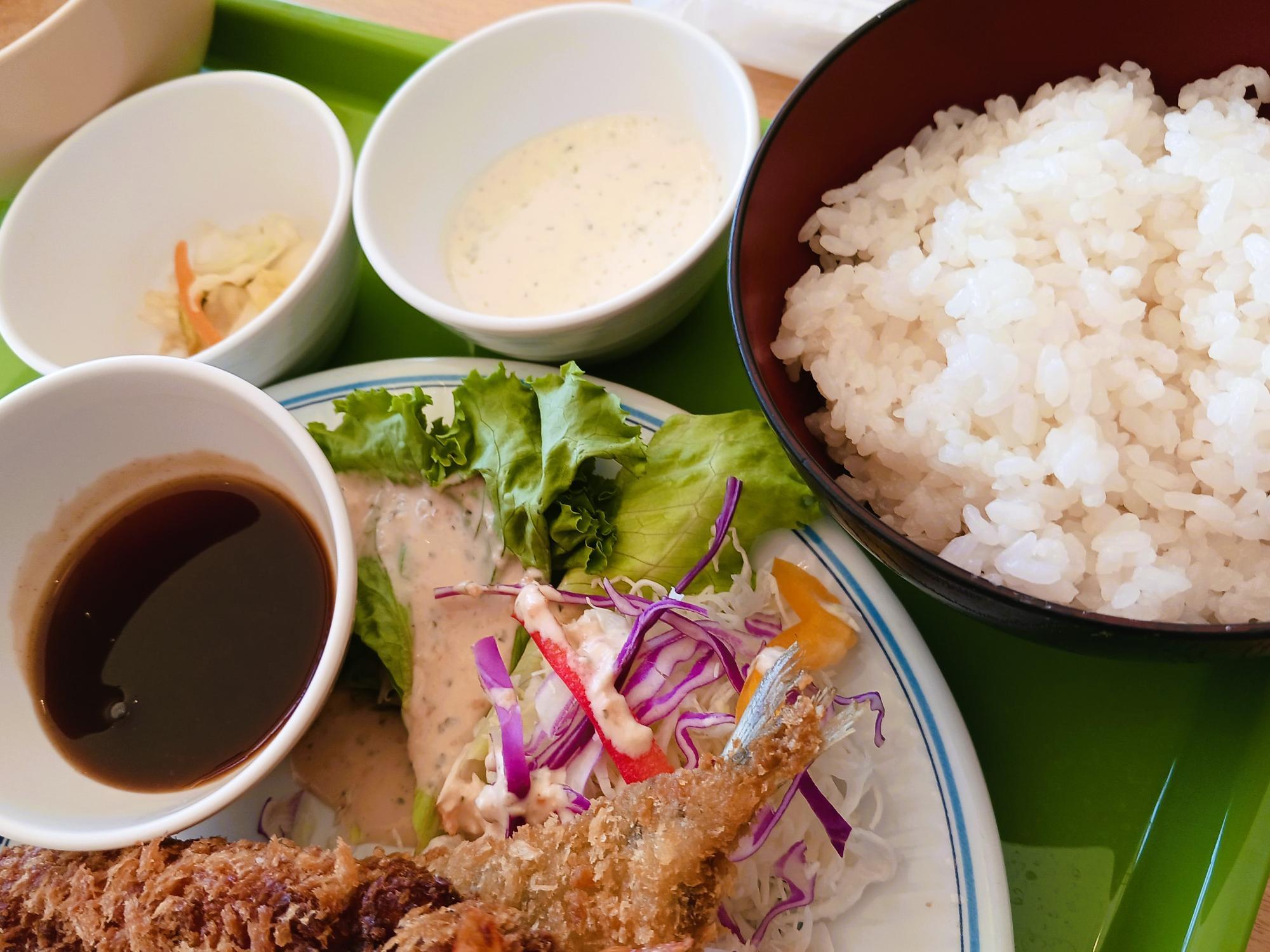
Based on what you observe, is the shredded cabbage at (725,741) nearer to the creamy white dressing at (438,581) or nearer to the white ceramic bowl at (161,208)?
the creamy white dressing at (438,581)

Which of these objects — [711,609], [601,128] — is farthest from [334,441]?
[601,128]

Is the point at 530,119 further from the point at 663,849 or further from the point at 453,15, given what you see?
the point at 663,849

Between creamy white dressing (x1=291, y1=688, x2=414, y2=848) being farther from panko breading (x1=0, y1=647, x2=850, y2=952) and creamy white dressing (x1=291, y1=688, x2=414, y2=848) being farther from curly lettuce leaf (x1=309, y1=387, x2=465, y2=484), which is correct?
curly lettuce leaf (x1=309, y1=387, x2=465, y2=484)

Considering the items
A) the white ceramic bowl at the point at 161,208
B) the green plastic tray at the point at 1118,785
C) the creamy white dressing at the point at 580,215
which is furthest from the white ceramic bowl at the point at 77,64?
the green plastic tray at the point at 1118,785

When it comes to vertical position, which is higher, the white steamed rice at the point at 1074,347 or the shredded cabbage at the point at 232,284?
the white steamed rice at the point at 1074,347

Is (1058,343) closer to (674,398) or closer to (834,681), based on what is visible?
(834,681)

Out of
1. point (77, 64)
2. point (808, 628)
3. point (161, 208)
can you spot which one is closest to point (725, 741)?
point (808, 628)
